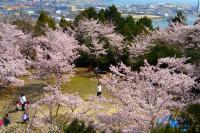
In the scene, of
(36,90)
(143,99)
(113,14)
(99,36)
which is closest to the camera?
(143,99)

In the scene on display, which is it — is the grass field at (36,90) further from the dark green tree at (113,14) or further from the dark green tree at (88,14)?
the dark green tree at (113,14)

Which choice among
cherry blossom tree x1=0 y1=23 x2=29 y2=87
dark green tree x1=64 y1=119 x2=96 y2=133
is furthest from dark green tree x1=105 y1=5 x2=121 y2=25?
dark green tree x1=64 y1=119 x2=96 y2=133

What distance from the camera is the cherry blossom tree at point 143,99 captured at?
15992 mm

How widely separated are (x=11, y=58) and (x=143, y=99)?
17396 millimetres

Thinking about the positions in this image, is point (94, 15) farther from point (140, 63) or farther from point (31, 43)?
point (140, 63)

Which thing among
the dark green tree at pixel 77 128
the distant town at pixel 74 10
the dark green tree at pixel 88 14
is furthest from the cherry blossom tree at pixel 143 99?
the distant town at pixel 74 10

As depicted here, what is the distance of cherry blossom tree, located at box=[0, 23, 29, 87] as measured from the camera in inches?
1172

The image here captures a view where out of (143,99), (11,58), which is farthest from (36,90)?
(143,99)

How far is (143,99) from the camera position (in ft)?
55.1

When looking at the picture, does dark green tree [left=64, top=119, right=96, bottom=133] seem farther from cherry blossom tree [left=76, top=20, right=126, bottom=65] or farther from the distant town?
the distant town

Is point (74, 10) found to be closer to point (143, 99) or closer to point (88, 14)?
point (88, 14)

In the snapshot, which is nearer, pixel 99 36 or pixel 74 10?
pixel 99 36

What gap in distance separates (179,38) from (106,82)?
17.1 metres

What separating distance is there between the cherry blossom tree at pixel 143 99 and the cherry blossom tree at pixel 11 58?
42.5 feet
